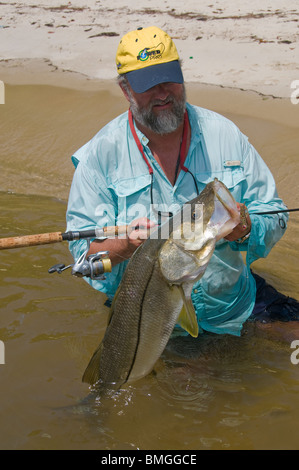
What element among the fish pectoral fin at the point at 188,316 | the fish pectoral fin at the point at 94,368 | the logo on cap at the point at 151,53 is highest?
the logo on cap at the point at 151,53

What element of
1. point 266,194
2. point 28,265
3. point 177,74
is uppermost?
point 177,74

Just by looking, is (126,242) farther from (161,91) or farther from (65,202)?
(65,202)

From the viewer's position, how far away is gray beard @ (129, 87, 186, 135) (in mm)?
3688

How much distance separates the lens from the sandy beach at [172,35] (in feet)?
29.8

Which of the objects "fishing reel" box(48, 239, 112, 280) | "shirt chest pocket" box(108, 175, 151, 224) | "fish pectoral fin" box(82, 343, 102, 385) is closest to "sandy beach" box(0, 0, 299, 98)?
"shirt chest pocket" box(108, 175, 151, 224)

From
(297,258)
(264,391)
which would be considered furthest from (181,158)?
(297,258)

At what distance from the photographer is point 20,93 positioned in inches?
389

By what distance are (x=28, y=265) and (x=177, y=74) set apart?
106 inches

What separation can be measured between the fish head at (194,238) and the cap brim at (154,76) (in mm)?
904
